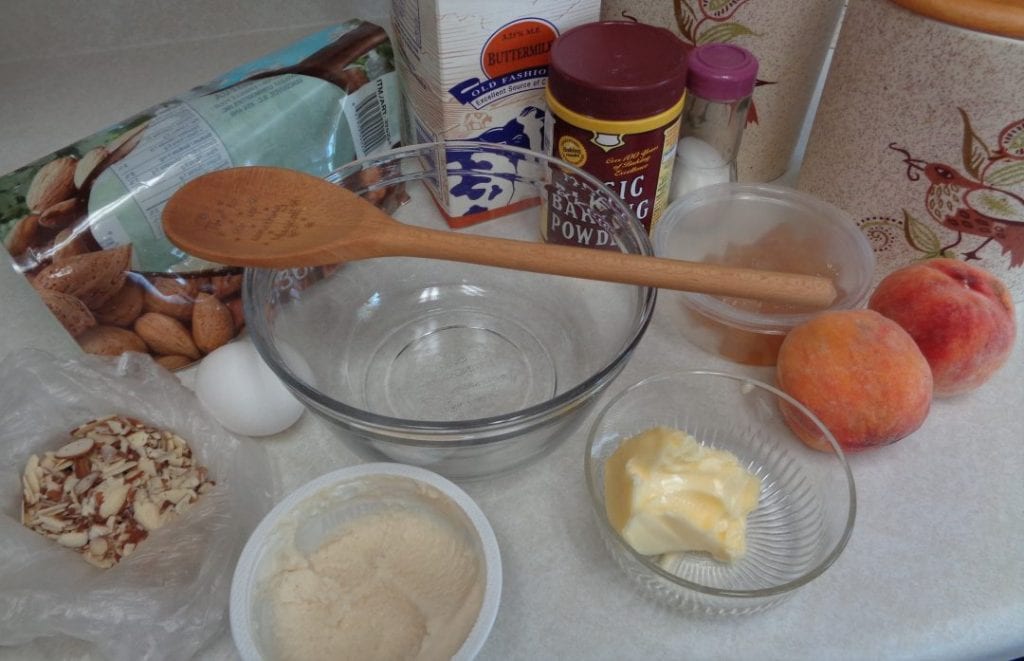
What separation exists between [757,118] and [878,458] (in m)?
0.35

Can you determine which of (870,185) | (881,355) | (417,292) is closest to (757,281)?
(881,355)

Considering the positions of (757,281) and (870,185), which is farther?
(870,185)

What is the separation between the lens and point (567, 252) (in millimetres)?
494

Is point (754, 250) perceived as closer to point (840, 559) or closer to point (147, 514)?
point (840, 559)

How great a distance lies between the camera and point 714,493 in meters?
0.48

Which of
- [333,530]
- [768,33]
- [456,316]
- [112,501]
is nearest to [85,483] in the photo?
[112,501]

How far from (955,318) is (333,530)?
19.1 inches

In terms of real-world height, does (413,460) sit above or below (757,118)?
below

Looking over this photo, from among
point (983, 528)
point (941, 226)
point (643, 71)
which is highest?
point (643, 71)

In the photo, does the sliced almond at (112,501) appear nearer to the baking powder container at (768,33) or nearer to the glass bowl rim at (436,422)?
the glass bowl rim at (436,422)

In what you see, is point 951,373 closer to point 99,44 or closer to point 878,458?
point 878,458

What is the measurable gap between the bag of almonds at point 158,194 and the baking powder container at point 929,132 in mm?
433

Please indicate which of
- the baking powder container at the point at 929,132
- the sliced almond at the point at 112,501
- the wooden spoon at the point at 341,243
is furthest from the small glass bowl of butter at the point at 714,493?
the sliced almond at the point at 112,501

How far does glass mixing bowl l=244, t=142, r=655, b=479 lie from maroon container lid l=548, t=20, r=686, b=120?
2.4 inches
